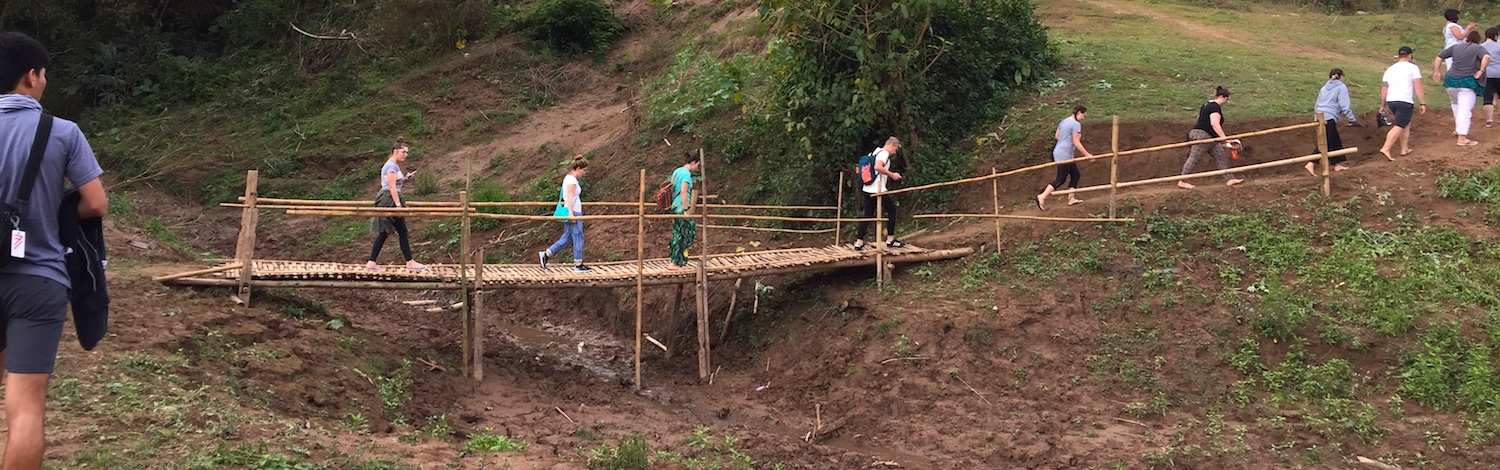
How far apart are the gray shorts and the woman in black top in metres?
9.95

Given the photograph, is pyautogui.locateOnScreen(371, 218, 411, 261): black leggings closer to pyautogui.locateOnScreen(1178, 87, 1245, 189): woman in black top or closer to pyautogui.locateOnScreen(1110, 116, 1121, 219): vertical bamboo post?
pyautogui.locateOnScreen(1110, 116, 1121, 219): vertical bamboo post

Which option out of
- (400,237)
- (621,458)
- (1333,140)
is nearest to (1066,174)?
(1333,140)

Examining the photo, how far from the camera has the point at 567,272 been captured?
34.3 feet

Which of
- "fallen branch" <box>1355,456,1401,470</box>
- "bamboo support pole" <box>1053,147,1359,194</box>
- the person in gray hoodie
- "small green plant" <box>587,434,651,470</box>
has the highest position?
the person in gray hoodie

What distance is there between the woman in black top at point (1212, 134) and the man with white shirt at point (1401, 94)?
4.82 feet

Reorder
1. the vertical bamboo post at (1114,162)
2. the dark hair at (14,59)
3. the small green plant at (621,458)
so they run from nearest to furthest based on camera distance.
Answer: the dark hair at (14,59) < the small green plant at (621,458) < the vertical bamboo post at (1114,162)

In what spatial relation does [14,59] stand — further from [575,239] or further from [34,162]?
[575,239]

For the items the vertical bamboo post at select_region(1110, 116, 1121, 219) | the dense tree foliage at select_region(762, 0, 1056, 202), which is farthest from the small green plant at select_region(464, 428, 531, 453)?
the dense tree foliage at select_region(762, 0, 1056, 202)

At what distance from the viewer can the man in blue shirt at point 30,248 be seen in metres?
3.80

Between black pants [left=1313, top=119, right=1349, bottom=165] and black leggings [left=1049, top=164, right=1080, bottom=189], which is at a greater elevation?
black pants [left=1313, top=119, right=1349, bottom=165]

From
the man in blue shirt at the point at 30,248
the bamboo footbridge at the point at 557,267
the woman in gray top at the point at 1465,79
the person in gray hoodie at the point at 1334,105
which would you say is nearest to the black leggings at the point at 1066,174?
the bamboo footbridge at the point at 557,267

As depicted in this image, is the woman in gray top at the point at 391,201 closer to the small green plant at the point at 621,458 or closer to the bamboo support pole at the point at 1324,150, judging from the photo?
the small green plant at the point at 621,458

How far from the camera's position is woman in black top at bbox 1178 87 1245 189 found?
10.8 meters

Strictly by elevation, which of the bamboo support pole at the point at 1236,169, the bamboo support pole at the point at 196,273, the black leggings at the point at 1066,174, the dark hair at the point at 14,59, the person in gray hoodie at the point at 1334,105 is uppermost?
the dark hair at the point at 14,59
